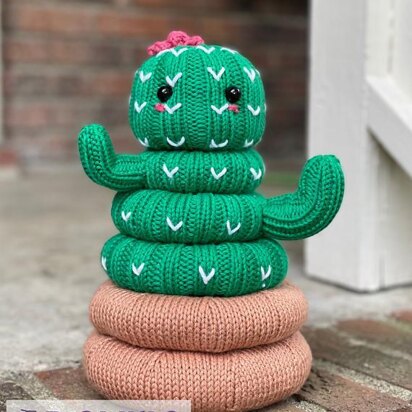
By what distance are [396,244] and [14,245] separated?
5.77ft

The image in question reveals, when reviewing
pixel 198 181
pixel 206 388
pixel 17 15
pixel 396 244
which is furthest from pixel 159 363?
pixel 17 15

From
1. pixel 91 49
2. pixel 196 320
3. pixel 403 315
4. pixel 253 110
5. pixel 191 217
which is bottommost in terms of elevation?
pixel 403 315

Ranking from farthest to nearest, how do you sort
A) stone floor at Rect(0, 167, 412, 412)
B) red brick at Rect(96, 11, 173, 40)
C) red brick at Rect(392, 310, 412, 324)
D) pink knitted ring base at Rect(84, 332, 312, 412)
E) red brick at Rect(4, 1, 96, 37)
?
1. red brick at Rect(96, 11, 173, 40)
2. red brick at Rect(4, 1, 96, 37)
3. red brick at Rect(392, 310, 412, 324)
4. stone floor at Rect(0, 167, 412, 412)
5. pink knitted ring base at Rect(84, 332, 312, 412)

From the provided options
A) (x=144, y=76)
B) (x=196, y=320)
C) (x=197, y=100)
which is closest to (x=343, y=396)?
(x=196, y=320)

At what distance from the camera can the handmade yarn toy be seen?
180 cm

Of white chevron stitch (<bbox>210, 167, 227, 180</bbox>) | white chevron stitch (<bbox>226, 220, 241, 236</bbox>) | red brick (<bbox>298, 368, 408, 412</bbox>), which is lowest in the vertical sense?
red brick (<bbox>298, 368, 408, 412</bbox>)

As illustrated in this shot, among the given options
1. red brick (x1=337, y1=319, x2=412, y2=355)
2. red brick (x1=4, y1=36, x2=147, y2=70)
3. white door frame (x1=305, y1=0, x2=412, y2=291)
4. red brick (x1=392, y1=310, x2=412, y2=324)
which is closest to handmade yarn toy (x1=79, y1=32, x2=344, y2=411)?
red brick (x1=337, y1=319, x2=412, y2=355)

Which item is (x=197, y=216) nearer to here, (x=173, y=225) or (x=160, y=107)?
(x=173, y=225)

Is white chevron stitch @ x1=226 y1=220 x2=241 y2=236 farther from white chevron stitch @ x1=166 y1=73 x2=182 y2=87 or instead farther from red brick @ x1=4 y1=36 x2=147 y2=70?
red brick @ x1=4 y1=36 x2=147 y2=70

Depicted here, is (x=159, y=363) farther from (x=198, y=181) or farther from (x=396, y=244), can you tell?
(x=396, y=244)

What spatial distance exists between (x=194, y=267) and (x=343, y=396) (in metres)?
0.50

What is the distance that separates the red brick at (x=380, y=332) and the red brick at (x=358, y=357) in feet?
0.21

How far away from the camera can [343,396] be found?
195cm

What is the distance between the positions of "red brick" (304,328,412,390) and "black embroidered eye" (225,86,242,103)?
2.62 ft
